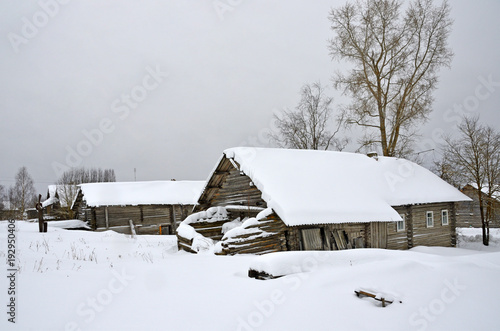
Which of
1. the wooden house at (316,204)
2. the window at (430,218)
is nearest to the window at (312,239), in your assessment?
the wooden house at (316,204)

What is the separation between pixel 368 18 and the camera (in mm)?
23016

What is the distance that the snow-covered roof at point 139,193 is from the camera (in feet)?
86.1

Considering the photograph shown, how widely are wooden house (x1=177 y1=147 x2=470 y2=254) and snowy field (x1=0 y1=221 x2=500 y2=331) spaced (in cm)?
451

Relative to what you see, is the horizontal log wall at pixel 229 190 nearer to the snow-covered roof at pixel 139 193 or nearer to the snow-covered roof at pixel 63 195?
the snow-covered roof at pixel 139 193

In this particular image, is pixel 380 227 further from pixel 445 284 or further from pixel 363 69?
pixel 363 69

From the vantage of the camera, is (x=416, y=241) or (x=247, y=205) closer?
(x=247, y=205)

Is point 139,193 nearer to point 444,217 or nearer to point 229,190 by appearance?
point 229,190

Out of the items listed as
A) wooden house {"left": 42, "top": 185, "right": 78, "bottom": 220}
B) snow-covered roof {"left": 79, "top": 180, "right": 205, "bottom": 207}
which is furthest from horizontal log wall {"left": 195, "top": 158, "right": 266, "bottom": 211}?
wooden house {"left": 42, "top": 185, "right": 78, "bottom": 220}

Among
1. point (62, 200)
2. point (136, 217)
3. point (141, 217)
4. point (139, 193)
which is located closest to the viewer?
point (136, 217)

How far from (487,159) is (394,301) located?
22.2 metres

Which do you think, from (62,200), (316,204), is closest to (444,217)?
(316,204)

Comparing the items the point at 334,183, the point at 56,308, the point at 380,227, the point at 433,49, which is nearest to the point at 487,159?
the point at 433,49

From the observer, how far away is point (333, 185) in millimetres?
14578

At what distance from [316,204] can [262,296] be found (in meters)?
7.66
